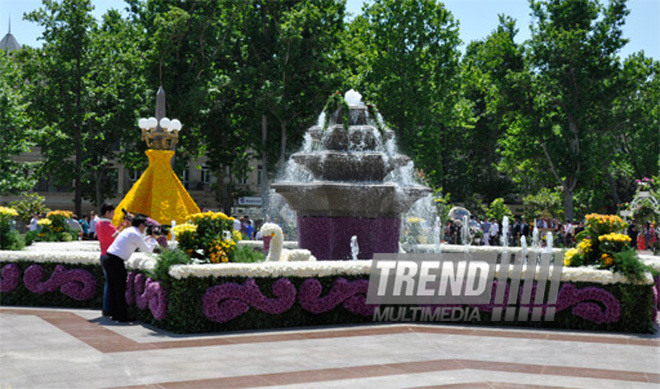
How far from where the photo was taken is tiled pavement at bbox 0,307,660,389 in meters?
7.04

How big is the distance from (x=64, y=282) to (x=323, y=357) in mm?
6518

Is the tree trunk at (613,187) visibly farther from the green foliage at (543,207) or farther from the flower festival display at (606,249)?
the flower festival display at (606,249)

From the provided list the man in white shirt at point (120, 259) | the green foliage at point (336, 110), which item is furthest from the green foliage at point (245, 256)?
the green foliage at point (336, 110)

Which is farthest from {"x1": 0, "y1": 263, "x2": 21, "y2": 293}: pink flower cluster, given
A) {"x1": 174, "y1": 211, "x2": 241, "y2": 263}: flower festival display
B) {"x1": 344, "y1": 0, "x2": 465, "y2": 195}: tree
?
{"x1": 344, "y1": 0, "x2": 465, "y2": 195}: tree

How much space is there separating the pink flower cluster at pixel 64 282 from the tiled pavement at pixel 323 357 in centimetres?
163

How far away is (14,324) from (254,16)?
33.3m

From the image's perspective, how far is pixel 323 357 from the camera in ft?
27.1

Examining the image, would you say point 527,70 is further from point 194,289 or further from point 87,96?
point 194,289

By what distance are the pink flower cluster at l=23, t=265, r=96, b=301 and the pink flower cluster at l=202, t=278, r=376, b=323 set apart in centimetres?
371

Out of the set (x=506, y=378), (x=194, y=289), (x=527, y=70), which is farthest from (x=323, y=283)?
(x=527, y=70)

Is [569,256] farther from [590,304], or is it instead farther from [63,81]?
[63,81]

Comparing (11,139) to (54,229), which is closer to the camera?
(54,229)

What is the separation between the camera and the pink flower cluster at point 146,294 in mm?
10047

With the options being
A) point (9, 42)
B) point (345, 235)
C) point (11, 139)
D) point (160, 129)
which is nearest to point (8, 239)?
point (160, 129)
